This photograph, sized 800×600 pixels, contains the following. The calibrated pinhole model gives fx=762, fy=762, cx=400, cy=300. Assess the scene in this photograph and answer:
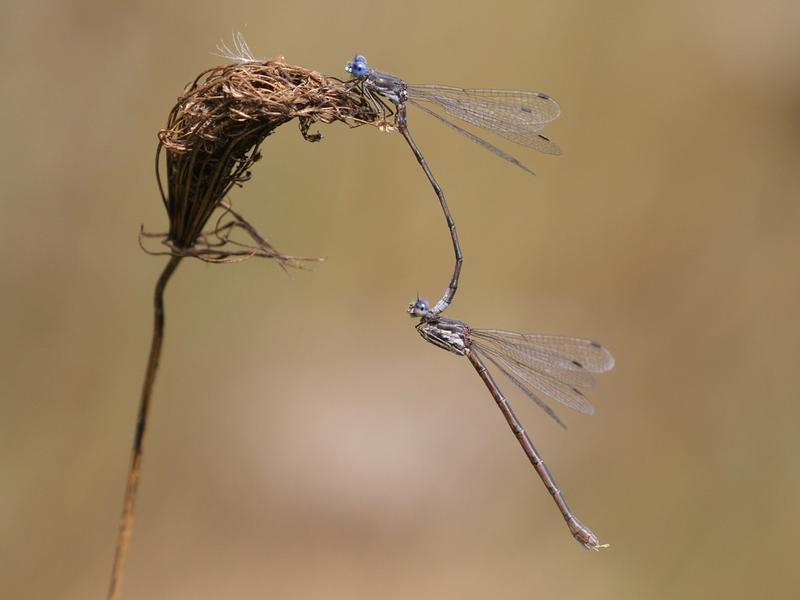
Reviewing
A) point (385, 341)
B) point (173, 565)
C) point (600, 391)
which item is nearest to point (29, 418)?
point (173, 565)

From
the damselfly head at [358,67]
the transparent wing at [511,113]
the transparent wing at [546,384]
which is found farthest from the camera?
the transparent wing at [546,384]

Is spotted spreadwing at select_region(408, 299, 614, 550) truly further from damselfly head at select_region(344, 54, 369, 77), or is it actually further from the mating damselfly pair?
damselfly head at select_region(344, 54, 369, 77)

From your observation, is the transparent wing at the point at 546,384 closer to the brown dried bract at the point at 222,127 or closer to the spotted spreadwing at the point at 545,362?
the spotted spreadwing at the point at 545,362

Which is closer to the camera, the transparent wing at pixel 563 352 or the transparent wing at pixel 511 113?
the transparent wing at pixel 511 113

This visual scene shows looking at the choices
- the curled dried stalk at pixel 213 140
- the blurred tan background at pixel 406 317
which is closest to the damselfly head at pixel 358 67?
the curled dried stalk at pixel 213 140

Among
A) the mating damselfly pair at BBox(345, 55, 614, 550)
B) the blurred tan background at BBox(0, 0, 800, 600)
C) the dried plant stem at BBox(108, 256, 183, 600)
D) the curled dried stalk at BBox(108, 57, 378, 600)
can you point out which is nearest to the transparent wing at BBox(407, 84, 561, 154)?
the mating damselfly pair at BBox(345, 55, 614, 550)

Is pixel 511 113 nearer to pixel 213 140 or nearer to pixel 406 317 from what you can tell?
pixel 213 140

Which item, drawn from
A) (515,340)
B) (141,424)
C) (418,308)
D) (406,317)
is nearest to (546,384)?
(515,340)

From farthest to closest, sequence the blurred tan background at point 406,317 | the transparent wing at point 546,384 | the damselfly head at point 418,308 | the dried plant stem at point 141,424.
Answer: the blurred tan background at point 406,317
the transparent wing at point 546,384
the damselfly head at point 418,308
the dried plant stem at point 141,424
